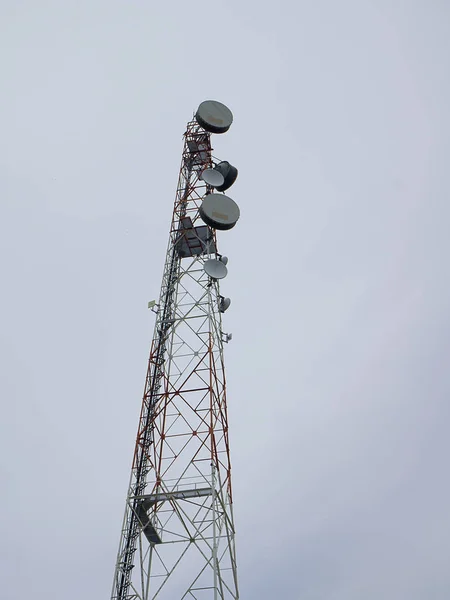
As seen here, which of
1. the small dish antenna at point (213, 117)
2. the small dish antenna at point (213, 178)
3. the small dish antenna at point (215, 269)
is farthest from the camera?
the small dish antenna at point (213, 117)

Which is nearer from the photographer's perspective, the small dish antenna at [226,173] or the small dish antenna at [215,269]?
the small dish antenna at [215,269]

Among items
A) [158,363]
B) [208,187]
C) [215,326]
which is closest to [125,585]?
[158,363]

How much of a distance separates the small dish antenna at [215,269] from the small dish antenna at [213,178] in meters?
4.34

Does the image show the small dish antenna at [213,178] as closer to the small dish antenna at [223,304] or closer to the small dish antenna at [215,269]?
the small dish antenna at [215,269]

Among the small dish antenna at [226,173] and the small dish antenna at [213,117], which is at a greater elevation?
the small dish antenna at [213,117]

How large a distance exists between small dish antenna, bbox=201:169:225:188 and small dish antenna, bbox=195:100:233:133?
3.50m

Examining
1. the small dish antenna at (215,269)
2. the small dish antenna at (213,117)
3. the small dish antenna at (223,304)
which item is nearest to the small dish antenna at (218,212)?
the small dish antenna at (215,269)

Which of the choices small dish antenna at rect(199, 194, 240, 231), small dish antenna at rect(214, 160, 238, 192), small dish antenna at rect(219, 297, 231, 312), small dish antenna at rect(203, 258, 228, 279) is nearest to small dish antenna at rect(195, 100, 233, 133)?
small dish antenna at rect(214, 160, 238, 192)

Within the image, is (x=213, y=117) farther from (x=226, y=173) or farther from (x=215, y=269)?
(x=215, y=269)

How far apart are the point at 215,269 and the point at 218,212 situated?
2.95 metres

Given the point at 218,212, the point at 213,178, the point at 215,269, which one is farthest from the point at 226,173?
the point at 215,269

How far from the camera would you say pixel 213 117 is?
40531 millimetres

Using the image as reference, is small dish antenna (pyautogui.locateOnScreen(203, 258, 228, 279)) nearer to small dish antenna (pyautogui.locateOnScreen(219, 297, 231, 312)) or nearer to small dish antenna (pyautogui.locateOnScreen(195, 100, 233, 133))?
small dish antenna (pyautogui.locateOnScreen(219, 297, 231, 312))

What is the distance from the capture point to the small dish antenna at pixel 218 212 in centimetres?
3597
